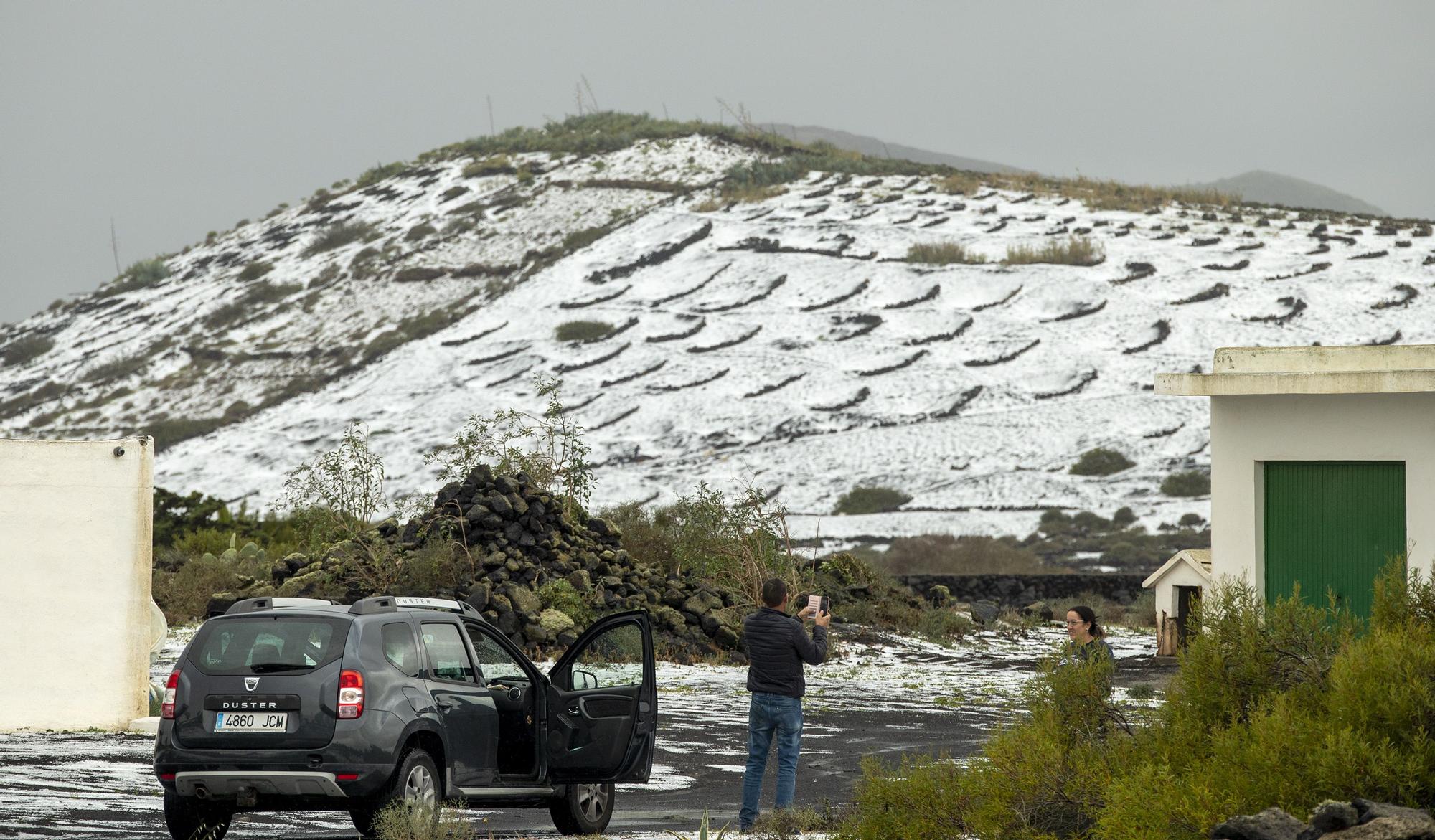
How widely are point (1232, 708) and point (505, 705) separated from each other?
4.81 meters

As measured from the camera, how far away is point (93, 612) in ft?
51.2

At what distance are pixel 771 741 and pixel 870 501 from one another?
40.5 m

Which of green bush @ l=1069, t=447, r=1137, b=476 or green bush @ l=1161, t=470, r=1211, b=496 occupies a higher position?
green bush @ l=1069, t=447, r=1137, b=476

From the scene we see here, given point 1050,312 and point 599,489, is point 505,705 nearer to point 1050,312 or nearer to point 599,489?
point 599,489

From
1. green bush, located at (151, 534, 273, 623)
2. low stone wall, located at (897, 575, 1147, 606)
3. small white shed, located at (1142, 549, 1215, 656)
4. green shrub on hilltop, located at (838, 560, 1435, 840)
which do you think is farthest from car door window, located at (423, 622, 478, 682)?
low stone wall, located at (897, 575, 1147, 606)

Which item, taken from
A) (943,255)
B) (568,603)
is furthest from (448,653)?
(943,255)

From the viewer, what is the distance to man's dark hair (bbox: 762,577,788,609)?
10430 mm

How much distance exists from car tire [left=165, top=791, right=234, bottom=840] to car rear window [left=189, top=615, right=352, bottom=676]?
2.91 feet

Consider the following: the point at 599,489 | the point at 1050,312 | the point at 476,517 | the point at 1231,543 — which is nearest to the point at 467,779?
the point at 1231,543

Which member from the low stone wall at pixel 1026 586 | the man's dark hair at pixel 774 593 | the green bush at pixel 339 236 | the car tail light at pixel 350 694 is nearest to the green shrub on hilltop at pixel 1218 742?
the man's dark hair at pixel 774 593

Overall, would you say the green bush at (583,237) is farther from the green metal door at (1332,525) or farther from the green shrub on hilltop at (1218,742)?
the green shrub on hilltop at (1218,742)

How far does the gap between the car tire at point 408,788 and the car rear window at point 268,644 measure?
793 mm

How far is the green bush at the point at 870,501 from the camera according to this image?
5019cm

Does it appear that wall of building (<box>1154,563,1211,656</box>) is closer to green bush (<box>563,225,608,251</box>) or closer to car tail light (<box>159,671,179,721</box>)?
car tail light (<box>159,671,179,721</box>)
